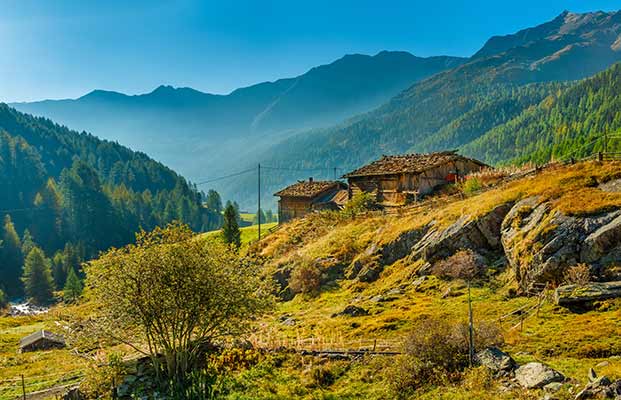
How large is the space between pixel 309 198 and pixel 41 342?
4965 centimetres

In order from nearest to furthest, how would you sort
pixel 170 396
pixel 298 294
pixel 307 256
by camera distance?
pixel 170 396
pixel 298 294
pixel 307 256

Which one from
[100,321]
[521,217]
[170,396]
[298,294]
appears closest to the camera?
[170,396]

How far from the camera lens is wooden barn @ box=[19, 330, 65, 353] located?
40.7 m

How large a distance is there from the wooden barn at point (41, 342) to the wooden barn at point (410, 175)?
4410 cm

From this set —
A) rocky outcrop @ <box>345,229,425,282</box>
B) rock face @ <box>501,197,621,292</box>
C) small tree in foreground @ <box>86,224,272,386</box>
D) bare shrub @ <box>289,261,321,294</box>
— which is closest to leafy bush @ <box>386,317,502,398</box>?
rock face @ <box>501,197,621,292</box>

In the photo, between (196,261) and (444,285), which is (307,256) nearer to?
(444,285)

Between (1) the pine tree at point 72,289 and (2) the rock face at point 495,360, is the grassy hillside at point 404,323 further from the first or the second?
(1) the pine tree at point 72,289

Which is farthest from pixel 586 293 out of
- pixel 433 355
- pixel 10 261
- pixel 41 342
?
pixel 10 261

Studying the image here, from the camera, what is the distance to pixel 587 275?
24172mm

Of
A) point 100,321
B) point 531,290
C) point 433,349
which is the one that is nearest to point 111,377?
point 100,321

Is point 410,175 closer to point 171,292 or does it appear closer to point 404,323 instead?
point 404,323

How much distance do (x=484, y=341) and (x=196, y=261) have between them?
52.8ft

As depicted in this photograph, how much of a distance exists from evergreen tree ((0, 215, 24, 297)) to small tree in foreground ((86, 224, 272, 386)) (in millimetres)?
139357

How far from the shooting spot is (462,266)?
102 feet
